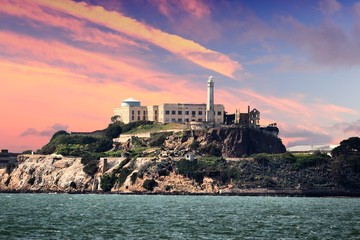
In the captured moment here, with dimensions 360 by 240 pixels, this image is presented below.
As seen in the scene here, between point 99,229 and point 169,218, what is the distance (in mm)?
22346

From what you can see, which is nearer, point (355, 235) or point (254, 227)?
point (355, 235)

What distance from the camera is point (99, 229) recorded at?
8525 centimetres

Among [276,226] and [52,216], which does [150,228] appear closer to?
[276,226]

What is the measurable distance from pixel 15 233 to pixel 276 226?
32.7 meters

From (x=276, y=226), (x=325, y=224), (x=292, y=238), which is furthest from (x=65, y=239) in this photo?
(x=325, y=224)

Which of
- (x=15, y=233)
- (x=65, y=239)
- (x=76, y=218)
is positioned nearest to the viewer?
(x=65, y=239)

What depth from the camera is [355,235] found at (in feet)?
265

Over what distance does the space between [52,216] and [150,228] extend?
26587mm

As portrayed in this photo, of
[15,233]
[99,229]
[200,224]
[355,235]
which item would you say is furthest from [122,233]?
[355,235]

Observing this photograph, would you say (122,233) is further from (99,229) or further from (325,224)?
(325,224)

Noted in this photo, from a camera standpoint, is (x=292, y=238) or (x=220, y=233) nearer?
(x=292, y=238)

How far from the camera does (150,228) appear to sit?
286 ft

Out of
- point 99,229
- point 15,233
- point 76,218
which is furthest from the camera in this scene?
point 76,218

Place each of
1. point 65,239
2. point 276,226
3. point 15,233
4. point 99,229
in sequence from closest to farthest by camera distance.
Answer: point 65,239
point 15,233
point 99,229
point 276,226
